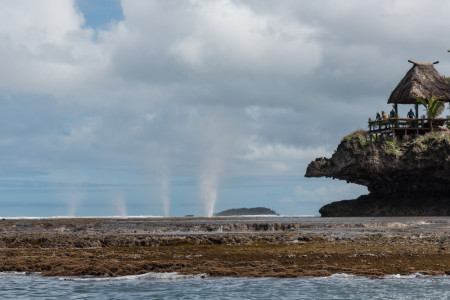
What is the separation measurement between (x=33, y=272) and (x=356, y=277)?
38.1 feet

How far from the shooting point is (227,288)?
1833 cm

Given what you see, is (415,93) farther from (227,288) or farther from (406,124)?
(227,288)

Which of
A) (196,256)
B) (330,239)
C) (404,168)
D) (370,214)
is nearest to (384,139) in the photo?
(404,168)

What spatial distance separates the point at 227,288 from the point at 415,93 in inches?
2100

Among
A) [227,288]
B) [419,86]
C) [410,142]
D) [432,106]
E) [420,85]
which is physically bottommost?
[227,288]

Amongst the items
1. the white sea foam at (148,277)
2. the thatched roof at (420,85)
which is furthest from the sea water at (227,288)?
the thatched roof at (420,85)

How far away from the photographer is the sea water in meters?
17.1

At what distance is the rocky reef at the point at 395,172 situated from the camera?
205 ft

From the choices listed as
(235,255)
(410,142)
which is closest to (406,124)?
(410,142)

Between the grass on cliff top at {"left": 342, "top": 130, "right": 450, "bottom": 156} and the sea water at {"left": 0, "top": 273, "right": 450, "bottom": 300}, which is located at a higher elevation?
the grass on cliff top at {"left": 342, "top": 130, "right": 450, "bottom": 156}

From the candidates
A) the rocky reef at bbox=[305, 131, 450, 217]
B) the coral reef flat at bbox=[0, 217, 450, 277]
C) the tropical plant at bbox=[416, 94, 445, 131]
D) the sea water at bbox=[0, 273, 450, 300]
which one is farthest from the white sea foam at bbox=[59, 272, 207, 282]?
the tropical plant at bbox=[416, 94, 445, 131]

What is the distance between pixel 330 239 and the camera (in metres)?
30.0

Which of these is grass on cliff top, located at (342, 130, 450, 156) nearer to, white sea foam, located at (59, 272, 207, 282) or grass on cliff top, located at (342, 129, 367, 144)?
grass on cliff top, located at (342, 129, 367, 144)

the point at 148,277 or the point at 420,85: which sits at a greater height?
the point at 420,85
